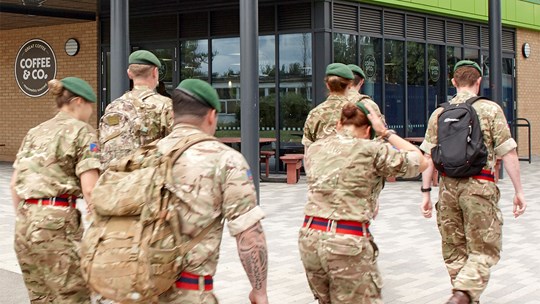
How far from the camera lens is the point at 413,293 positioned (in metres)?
6.25

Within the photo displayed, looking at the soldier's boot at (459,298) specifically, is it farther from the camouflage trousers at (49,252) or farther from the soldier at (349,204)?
the camouflage trousers at (49,252)

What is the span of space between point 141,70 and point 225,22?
39.6 ft

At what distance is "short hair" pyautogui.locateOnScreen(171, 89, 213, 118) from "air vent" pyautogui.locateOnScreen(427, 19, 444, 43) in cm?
1632

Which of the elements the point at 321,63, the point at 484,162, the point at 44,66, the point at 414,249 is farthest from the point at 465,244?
the point at 44,66

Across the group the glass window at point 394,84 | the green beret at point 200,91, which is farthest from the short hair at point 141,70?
the glass window at point 394,84

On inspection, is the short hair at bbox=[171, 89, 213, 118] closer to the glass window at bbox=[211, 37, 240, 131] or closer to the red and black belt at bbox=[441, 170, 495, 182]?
the red and black belt at bbox=[441, 170, 495, 182]

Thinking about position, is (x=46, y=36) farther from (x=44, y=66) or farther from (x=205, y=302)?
(x=205, y=302)

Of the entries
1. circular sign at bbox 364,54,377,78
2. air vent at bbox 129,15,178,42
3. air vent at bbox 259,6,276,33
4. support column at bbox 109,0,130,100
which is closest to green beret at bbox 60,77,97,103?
support column at bbox 109,0,130,100

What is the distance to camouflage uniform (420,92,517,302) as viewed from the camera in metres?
5.40

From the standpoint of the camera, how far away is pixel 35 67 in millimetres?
20844

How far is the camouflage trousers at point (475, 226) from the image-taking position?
17.6 feet

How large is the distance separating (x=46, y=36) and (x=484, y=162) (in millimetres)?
17233

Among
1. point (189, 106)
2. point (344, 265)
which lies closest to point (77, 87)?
point (189, 106)

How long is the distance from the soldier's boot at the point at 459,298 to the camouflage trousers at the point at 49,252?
2.51 m
